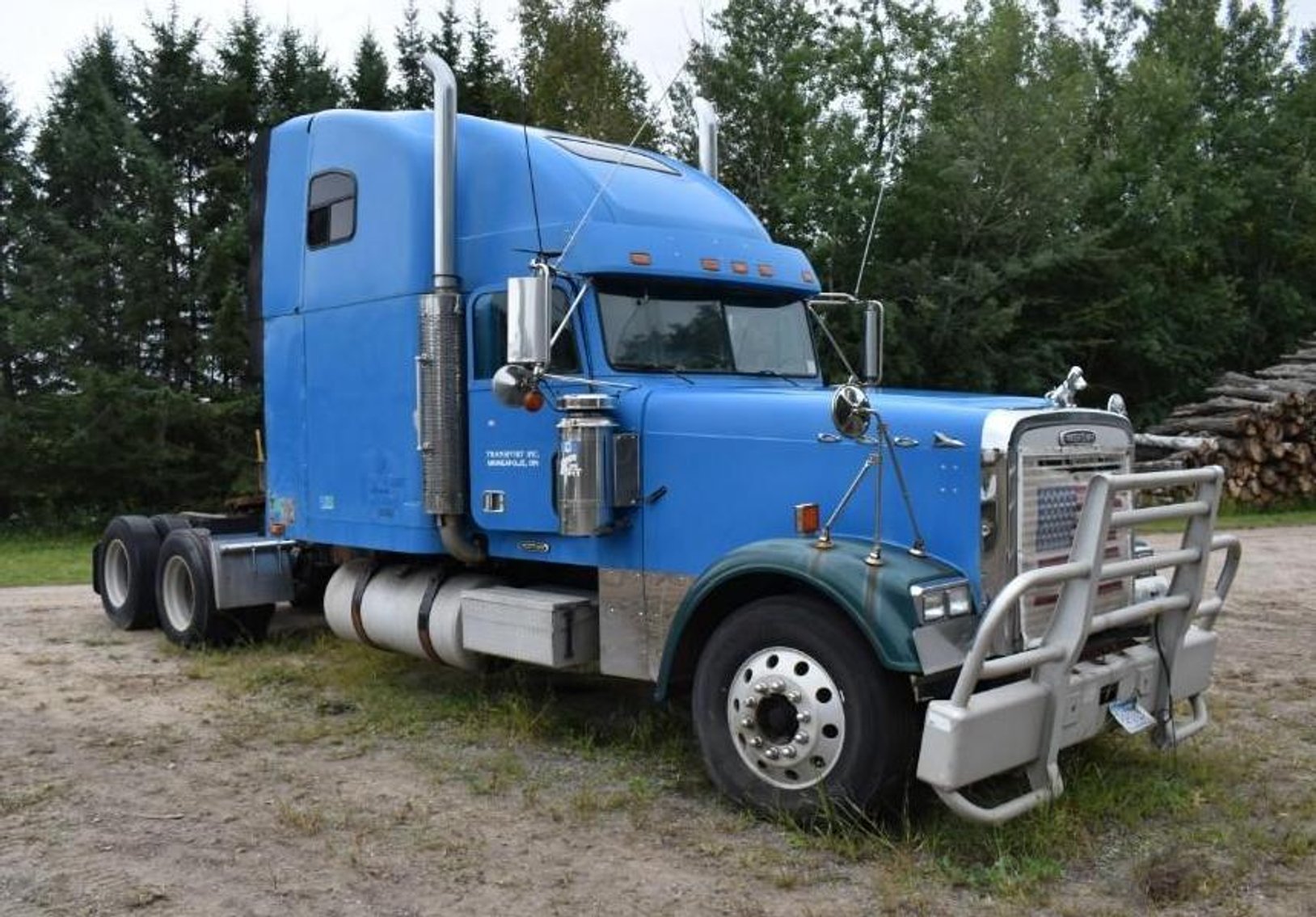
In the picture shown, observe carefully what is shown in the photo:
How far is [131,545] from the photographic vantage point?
33.5 ft

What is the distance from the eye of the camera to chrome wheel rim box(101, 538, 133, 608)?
409 inches

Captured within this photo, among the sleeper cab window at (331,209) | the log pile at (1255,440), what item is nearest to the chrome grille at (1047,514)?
the sleeper cab window at (331,209)

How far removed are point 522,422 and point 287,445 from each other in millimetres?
2547

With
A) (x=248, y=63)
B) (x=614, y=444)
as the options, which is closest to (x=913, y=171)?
(x=248, y=63)

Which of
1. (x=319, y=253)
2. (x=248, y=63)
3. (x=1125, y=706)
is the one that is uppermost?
(x=248, y=63)

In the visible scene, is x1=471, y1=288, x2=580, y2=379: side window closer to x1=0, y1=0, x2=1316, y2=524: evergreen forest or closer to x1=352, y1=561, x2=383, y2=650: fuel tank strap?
x1=352, y1=561, x2=383, y2=650: fuel tank strap

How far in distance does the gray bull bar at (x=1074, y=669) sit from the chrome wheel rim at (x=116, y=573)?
25.7ft

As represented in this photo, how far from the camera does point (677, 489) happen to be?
6090mm

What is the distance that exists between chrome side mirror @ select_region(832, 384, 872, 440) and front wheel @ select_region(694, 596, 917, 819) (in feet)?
2.50

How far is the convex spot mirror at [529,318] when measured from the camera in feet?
19.0

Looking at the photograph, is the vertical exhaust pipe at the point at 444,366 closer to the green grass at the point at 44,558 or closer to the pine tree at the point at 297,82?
the green grass at the point at 44,558

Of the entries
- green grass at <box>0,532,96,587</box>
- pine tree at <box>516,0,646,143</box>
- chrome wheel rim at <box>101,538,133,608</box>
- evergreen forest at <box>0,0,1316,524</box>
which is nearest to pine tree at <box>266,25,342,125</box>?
evergreen forest at <box>0,0,1316,524</box>

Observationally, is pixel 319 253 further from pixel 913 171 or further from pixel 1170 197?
pixel 1170 197

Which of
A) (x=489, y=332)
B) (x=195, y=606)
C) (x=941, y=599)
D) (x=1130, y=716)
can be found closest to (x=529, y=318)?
(x=489, y=332)
